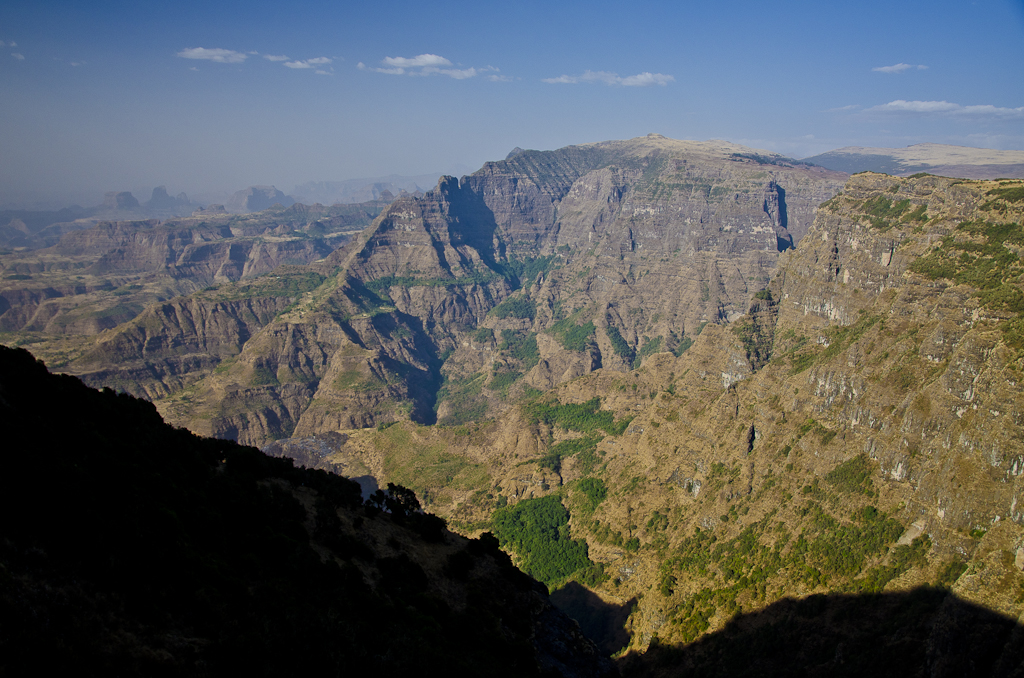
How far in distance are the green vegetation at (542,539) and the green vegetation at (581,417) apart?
107 feet

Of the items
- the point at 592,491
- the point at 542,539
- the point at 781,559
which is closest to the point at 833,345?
the point at 781,559

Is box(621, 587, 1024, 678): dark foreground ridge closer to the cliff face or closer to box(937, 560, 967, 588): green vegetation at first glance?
the cliff face

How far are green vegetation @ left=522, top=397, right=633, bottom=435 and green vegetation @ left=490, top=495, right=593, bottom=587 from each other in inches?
1290

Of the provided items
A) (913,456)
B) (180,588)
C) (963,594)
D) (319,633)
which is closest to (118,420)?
(180,588)

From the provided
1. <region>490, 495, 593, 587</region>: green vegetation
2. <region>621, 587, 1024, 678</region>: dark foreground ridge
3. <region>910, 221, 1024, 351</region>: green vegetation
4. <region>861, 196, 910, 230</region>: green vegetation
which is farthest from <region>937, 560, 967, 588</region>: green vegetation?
<region>861, 196, 910, 230</region>: green vegetation

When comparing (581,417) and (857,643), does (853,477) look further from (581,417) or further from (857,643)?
(581,417)

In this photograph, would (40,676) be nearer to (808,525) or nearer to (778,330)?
(808,525)

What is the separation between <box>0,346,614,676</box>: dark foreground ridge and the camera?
1060 inches

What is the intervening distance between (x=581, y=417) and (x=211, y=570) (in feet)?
513

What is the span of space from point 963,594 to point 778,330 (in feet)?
368

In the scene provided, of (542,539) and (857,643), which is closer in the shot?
(857,643)

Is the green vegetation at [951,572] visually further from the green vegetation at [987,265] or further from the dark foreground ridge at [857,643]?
the green vegetation at [987,265]

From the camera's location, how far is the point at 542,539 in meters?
133

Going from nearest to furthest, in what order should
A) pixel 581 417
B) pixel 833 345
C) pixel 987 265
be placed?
pixel 987 265 → pixel 833 345 → pixel 581 417
